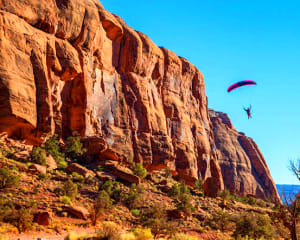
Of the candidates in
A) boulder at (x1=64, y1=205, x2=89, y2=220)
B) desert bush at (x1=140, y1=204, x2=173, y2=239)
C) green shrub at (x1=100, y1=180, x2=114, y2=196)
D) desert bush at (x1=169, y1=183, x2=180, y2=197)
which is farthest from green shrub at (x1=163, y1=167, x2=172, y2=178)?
boulder at (x1=64, y1=205, x2=89, y2=220)

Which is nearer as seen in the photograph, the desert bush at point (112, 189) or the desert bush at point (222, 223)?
the desert bush at point (112, 189)

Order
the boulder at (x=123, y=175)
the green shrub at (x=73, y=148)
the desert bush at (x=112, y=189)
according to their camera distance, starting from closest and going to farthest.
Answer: the desert bush at (x=112, y=189) → the boulder at (x=123, y=175) → the green shrub at (x=73, y=148)

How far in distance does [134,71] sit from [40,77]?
2652 centimetres

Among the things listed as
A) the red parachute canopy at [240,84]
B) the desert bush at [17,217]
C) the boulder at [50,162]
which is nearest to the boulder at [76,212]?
the desert bush at [17,217]

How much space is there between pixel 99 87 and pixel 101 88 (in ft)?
1.60

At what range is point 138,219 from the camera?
25656 millimetres

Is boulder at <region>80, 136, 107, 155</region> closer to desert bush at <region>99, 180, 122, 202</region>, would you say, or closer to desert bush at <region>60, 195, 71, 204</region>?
desert bush at <region>99, 180, 122, 202</region>

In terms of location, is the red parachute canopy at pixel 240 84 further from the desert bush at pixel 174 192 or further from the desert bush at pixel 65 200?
the desert bush at pixel 65 200

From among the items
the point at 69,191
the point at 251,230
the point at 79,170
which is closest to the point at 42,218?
the point at 69,191

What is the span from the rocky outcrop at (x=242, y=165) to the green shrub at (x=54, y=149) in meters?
55.6

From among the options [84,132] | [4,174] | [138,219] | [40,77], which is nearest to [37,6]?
[40,77]

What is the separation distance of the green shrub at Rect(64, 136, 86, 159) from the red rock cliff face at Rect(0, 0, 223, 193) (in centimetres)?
269

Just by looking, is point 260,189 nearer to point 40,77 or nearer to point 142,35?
point 142,35

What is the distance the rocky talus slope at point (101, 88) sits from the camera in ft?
81.3
